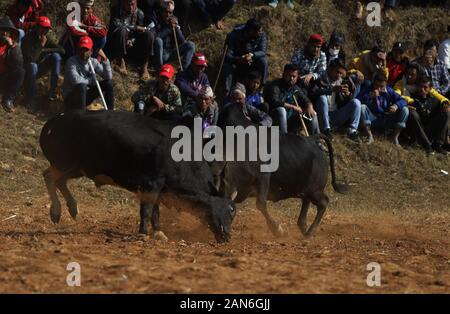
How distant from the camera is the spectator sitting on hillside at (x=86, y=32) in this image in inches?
560

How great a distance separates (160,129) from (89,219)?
195cm

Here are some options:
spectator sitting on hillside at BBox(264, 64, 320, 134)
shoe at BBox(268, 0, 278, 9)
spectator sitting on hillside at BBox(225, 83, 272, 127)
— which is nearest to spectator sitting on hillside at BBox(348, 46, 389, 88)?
spectator sitting on hillside at BBox(264, 64, 320, 134)

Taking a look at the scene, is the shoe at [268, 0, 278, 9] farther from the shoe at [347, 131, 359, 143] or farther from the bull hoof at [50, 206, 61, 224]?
the bull hoof at [50, 206, 61, 224]

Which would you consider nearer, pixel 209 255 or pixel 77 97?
pixel 209 255

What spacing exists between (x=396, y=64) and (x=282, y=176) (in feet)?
17.4

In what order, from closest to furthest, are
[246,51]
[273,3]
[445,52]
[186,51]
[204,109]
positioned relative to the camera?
[204,109]
[246,51]
[186,51]
[445,52]
[273,3]

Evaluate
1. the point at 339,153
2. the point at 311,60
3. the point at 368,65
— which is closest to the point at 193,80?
the point at 311,60

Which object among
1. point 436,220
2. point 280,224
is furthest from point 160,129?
point 436,220

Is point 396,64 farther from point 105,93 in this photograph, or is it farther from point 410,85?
point 105,93

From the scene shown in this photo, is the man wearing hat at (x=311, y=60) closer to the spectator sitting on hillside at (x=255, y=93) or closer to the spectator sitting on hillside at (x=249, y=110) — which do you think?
the spectator sitting on hillside at (x=255, y=93)

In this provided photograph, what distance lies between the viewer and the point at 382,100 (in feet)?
51.1

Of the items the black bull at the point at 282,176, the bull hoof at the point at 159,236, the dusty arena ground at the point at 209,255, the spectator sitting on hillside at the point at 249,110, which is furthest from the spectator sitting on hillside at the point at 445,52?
the bull hoof at the point at 159,236

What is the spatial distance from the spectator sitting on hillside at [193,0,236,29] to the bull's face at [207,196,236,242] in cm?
680

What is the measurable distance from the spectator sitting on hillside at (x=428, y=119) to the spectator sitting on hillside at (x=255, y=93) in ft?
9.64
